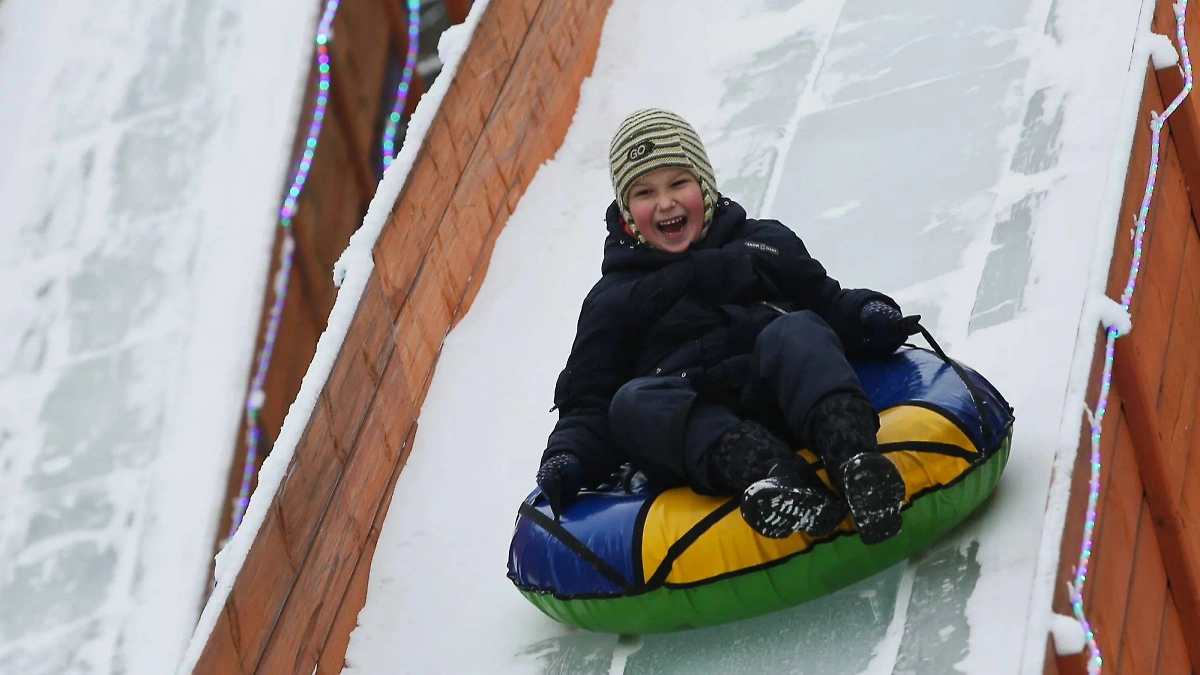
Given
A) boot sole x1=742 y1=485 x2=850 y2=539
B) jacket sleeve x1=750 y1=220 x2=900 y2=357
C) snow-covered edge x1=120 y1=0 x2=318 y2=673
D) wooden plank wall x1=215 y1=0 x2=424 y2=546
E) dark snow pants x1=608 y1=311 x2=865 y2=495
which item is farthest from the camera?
wooden plank wall x1=215 y1=0 x2=424 y2=546

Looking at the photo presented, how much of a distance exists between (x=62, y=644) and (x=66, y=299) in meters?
1.08

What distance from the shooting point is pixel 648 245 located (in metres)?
2.58

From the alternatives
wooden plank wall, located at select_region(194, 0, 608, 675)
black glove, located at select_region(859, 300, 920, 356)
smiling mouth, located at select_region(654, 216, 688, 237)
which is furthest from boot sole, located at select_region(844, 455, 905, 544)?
wooden plank wall, located at select_region(194, 0, 608, 675)

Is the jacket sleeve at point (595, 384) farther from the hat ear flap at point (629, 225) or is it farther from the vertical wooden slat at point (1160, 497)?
the vertical wooden slat at point (1160, 497)

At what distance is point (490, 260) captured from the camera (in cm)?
361

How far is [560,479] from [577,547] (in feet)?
0.37

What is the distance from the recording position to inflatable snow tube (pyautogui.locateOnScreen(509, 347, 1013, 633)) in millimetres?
2248

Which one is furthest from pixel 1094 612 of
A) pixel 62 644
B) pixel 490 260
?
pixel 62 644

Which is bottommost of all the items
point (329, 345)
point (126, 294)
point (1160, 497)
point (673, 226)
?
point (1160, 497)

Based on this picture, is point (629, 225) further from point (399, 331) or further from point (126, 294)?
point (126, 294)

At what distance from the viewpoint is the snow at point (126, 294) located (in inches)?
141

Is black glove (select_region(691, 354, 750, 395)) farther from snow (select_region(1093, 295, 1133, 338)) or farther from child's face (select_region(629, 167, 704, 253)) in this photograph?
snow (select_region(1093, 295, 1133, 338))

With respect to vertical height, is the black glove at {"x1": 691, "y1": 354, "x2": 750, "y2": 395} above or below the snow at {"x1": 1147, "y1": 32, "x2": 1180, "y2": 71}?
below

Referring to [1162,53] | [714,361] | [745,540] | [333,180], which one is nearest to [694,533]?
[745,540]
